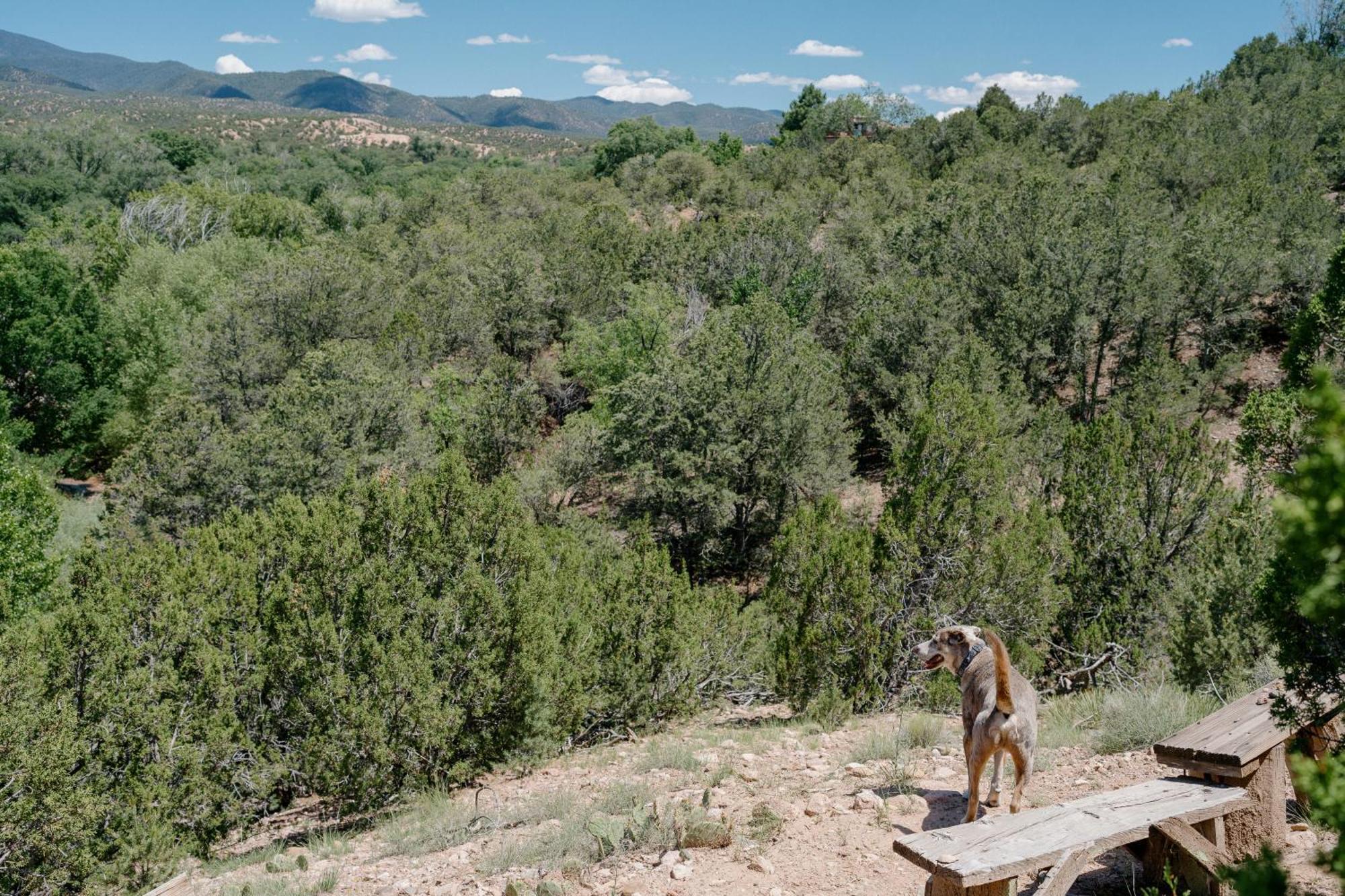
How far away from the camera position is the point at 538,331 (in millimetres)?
36188

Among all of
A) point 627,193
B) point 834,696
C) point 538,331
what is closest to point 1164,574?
point 834,696

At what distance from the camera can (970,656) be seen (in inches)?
232

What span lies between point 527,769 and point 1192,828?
718cm

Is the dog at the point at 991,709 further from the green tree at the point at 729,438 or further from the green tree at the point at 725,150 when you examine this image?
the green tree at the point at 725,150

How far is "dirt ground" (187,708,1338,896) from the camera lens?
5.52 meters

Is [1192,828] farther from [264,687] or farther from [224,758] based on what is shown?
[264,687]

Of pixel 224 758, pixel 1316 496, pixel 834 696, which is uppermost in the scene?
pixel 1316 496

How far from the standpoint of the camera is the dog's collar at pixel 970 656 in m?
5.85

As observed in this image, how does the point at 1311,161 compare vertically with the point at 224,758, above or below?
above

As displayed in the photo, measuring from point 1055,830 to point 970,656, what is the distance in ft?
5.02

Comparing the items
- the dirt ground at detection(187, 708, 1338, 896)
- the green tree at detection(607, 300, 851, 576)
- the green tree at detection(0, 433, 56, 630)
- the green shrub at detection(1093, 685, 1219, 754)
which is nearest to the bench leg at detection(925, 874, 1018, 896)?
the dirt ground at detection(187, 708, 1338, 896)

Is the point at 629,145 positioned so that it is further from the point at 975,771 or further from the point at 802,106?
the point at 975,771

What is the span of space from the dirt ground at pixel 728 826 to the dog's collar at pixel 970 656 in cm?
122

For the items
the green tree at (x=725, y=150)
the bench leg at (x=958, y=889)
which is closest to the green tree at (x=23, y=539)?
the bench leg at (x=958, y=889)
